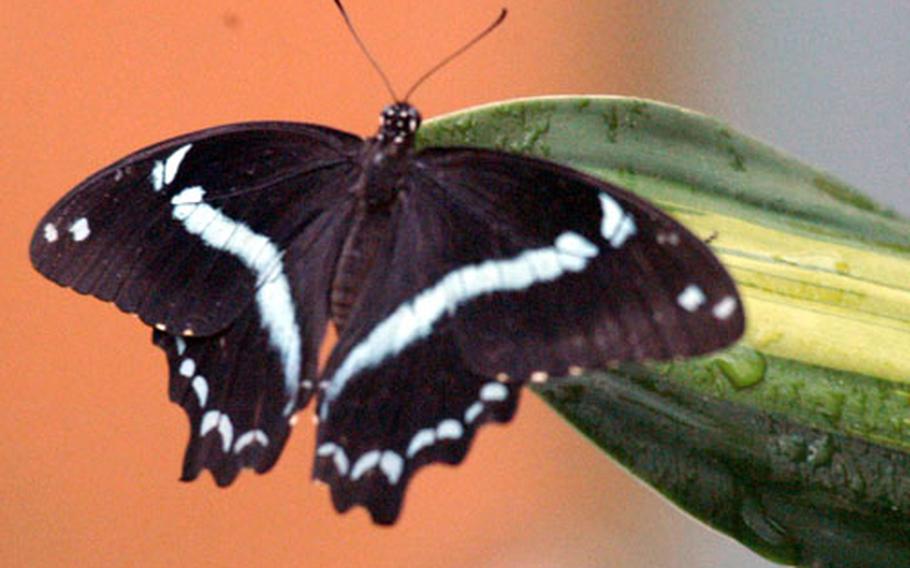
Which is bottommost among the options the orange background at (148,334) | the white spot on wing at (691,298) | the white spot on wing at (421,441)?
the white spot on wing at (421,441)

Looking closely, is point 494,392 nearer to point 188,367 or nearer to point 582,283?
point 582,283

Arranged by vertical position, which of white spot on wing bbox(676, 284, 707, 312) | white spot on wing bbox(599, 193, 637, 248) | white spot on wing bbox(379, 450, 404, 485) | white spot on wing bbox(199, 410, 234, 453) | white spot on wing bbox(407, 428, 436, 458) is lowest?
white spot on wing bbox(379, 450, 404, 485)

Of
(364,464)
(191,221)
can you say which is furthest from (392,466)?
(191,221)

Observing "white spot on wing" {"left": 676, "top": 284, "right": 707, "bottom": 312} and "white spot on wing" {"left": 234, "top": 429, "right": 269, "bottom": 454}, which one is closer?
"white spot on wing" {"left": 676, "top": 284, "right": 707, "bottom": 312}

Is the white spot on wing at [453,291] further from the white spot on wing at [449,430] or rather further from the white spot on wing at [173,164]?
the white spot on wing at [173,164]

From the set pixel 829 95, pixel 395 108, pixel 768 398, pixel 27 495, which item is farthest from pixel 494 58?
pixel 768 398

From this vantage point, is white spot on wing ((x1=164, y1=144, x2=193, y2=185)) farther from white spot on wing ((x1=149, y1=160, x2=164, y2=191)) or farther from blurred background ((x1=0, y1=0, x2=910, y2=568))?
blurred background ((x1=0, y1=0, x2=910, y2=568))

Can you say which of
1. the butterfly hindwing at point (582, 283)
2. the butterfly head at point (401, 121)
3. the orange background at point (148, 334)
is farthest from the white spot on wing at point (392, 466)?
the orange background at point (148, 334)

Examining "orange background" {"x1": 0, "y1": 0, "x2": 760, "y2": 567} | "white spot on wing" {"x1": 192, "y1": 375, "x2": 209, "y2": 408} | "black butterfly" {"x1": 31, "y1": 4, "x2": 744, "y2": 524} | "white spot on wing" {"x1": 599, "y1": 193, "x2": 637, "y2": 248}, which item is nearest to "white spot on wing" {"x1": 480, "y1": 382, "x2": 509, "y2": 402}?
"black butterfly" {"x1": 31, "y1": 4, "x2": 744, "y2": 524}
